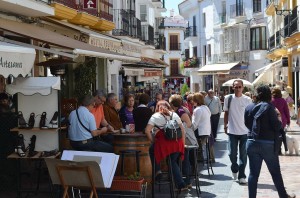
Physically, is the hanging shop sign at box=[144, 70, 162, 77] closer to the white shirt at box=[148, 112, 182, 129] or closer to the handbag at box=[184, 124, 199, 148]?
the handbag at box=[184, 124, 199, 148]

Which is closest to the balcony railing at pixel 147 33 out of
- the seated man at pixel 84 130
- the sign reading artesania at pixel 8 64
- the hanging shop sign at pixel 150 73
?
the hanging shop sign at pixel 150 73

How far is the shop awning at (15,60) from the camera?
8349 mm

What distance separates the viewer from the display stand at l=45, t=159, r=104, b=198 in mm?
7402

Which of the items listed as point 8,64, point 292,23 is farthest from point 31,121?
point 292,23

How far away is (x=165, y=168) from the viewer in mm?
11273

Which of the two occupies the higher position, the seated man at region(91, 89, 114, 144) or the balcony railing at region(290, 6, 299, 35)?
the balcony railing at region(290, 6, 299, 35)

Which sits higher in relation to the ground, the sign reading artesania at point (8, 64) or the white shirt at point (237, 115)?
the sign reading artesania at point (8, 64)

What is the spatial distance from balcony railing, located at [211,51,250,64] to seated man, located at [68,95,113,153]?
41398 millimetres

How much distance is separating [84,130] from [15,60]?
5.98ft

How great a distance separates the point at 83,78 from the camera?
62.7ft

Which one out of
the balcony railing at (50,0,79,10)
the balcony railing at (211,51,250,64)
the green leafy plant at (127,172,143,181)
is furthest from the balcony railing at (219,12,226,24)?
the green leafy plant at (127,172,143,181)

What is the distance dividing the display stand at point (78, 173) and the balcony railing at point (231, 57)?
43.7 meters

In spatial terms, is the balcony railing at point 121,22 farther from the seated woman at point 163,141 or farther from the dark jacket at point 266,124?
the dark jacket at point 266,124

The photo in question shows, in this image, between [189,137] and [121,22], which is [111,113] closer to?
[189,137]
